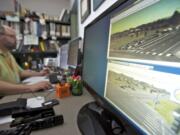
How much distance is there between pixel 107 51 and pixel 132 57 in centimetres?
16

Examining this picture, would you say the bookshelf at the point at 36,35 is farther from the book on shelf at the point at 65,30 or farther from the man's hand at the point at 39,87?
the man's hand at the point at 39,87

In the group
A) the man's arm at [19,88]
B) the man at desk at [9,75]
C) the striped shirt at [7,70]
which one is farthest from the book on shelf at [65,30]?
the man's arm at [19,88]

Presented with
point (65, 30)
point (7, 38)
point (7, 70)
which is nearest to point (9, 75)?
point (7, 70)

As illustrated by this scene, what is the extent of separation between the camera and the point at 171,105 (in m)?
0.27

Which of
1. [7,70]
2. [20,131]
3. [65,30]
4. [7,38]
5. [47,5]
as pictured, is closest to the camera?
[20,131]

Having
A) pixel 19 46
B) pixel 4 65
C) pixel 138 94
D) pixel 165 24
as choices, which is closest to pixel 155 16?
pixel 165 24

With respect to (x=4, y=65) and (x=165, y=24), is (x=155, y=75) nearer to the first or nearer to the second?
(x=165, y=24)

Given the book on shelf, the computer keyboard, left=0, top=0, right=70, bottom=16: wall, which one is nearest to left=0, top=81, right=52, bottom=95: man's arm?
the computer keyboard

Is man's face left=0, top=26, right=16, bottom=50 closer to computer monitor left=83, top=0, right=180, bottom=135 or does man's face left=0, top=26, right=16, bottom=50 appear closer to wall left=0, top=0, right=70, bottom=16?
wall left=0, top=0, right=70, bottom=16

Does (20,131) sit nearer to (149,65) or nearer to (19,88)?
(149,65)

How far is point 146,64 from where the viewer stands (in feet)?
1.08

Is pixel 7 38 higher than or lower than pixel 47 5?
lower

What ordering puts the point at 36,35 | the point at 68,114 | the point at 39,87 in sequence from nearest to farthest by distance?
the point at 68,114 < the point at 39,87 < the point at 36,35

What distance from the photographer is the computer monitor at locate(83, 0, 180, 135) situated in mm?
269
